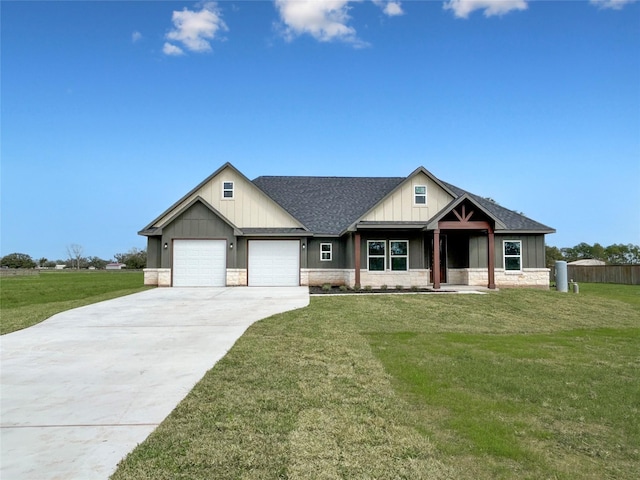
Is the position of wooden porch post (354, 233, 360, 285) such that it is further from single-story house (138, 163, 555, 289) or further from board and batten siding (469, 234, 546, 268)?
board and batten siding (469, 234, 546, 268)

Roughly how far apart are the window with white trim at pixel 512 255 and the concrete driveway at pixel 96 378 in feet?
42.7

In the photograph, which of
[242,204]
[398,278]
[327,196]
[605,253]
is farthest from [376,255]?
[605,253]

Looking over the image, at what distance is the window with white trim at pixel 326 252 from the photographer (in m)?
21.0

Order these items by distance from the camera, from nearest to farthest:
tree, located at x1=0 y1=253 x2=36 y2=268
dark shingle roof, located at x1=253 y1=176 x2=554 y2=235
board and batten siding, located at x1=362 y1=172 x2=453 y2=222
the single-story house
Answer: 1. board and batten siding, located at x1=362 y1=172 x2=453 y2=222
2. the single-story house
3. dark shingle roof, located at x1=253 y1=176 x2=554 y2=235
4. tree, located at x1=0 y1=253 x2=36 y2=268

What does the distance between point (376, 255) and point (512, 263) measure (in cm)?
684

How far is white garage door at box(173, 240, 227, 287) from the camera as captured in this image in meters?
20.2

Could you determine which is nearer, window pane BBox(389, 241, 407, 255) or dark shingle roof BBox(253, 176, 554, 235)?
window pane BBox(389, 241, 407, 255)

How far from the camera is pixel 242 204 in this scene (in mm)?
21125

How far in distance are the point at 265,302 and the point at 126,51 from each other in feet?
42.5

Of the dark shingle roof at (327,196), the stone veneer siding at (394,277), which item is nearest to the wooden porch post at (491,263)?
the stone veneer siding at (394,277)

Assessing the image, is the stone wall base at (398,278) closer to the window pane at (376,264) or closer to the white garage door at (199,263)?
the window pane at (376,264)

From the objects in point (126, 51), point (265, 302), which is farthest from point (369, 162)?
point (265, 302)

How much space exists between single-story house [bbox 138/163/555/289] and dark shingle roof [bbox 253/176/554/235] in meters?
0.15

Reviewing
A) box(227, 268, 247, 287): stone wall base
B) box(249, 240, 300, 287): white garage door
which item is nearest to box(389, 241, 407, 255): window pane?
box(249, 240, 300, 287): white garage door
